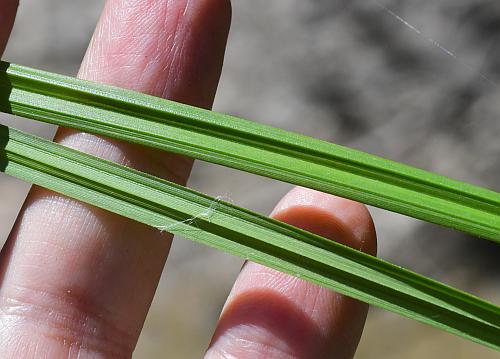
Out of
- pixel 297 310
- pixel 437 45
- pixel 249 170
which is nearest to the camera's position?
pixel 249 170

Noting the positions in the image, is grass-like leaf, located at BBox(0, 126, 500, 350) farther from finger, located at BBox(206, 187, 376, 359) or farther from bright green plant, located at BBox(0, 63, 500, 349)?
finger, located at BBox(206, 187, 376, 359)

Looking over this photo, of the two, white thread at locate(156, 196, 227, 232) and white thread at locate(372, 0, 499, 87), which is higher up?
white thread at locate(156, 196, 227, 232)

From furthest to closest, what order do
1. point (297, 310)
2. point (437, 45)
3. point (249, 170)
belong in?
point (437, 45) → point (297, 310) → point (249, 170)

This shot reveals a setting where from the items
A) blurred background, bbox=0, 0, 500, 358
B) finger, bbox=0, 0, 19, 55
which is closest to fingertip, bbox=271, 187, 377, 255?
finger, bbox=0, 0, 19, 55

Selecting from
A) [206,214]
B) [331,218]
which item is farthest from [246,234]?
[331,218]

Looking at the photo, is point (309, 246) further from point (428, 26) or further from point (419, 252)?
point (428, 26)

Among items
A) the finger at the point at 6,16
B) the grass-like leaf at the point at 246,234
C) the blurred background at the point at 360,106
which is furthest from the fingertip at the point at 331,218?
the blurred background at the point at 360,106

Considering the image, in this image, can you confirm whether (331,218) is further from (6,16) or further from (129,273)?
(6,16)
